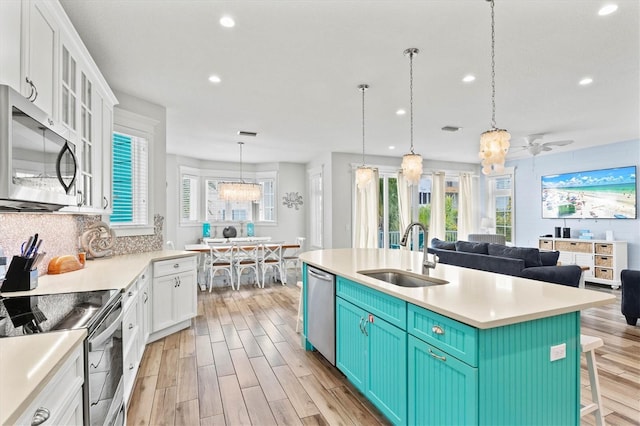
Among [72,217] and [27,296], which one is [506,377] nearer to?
[27,296]

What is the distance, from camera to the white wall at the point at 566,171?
20.3 feet

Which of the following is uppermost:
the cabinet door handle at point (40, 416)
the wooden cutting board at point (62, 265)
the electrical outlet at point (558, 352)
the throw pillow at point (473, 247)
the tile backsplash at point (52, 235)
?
the tile backsplash at point (52, 235)

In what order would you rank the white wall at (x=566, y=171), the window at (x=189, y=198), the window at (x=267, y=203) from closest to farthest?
the white wall at (x=566, y=171) < the window at (x=189, y=198) < the window at (x=267, y=203)

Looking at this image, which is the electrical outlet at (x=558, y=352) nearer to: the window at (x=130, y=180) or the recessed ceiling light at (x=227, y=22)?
the recessed ceiling light at (x=227, y=22)

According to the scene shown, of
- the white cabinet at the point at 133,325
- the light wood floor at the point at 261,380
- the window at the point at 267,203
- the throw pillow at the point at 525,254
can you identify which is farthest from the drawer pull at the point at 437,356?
the window at the point at 267,203

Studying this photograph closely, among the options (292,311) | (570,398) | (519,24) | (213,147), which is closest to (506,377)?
(570,398)

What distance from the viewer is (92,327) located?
4.63ft

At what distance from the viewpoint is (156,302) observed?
344cm

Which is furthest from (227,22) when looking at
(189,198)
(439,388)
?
(189,198)

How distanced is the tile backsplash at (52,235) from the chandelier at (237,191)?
289 cm

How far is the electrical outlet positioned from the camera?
1.58 meters

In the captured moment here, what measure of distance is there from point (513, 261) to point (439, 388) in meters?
3.21

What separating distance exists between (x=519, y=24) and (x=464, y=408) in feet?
8.43

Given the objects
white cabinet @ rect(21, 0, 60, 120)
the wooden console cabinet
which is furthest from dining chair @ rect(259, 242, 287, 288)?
the wooden console cabinet
